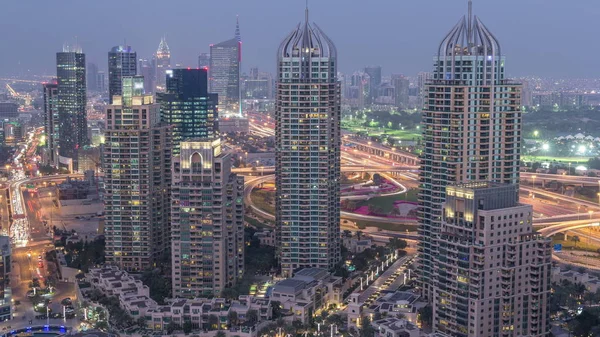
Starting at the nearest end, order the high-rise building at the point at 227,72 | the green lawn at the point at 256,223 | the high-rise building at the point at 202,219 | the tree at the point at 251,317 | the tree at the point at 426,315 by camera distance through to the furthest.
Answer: the tree at the point at 426,315 < the tree at the point at 251,317 < the high-rise building at the point at 202,219 < the green lawn at the point at 256,223 < the high-rise building at the point at 227,72

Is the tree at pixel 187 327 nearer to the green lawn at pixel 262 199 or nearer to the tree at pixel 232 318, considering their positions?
the tree at pixel 232 318

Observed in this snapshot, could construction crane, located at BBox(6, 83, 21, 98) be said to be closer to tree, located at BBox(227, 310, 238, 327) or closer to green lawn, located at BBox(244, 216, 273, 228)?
green lawn, located at BBox(244, 216, 273, 228)

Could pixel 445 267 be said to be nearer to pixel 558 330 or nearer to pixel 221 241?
pixel 558 330

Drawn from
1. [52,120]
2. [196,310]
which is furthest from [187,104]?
[196,310]

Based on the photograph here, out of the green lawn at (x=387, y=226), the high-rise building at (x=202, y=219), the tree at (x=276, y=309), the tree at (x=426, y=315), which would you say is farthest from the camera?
the green lawn at (x=387, y=226)

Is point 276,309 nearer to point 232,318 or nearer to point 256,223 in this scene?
point 232,318

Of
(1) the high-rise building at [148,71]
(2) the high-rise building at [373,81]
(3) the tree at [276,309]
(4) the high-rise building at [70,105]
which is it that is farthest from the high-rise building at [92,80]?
(3) the tree at [276,309]
